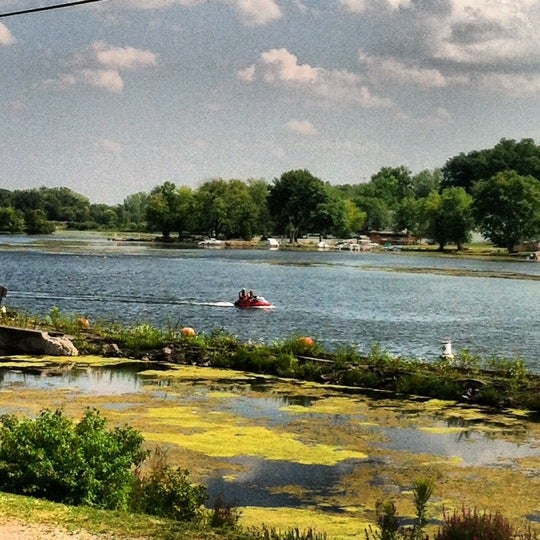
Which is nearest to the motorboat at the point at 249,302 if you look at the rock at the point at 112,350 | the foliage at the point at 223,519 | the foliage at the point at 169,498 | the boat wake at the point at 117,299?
the boat wake at the point at 117,299

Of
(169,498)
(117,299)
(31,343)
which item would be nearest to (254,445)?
(169,498)

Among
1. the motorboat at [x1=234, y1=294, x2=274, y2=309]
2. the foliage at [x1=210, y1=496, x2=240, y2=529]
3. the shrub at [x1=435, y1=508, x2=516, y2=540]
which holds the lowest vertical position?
the motorboat at [x1=234, y1=294, x2=274, y2=309]

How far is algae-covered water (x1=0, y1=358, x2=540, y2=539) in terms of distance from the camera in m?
14.9

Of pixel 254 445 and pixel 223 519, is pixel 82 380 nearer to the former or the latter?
pixel 254 445

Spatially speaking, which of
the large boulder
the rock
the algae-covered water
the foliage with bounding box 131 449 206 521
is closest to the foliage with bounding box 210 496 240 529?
the foliage with bounding box 131 449 206 521

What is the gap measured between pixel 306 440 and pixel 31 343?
46.1 ft

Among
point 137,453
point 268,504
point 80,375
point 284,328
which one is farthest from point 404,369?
point 284,328

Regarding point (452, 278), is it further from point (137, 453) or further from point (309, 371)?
point (137, 453)

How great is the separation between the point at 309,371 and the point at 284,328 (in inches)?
1037

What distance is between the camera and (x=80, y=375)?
2728 cm

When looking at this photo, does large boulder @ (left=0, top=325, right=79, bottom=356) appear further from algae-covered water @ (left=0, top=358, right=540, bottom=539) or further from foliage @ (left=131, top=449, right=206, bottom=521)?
foliage @ (left=131, top=449, right=206, bottom=521)

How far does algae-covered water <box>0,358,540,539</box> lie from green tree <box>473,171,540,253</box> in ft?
542

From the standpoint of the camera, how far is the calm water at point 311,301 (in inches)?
2039

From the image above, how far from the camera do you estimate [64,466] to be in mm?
12023
